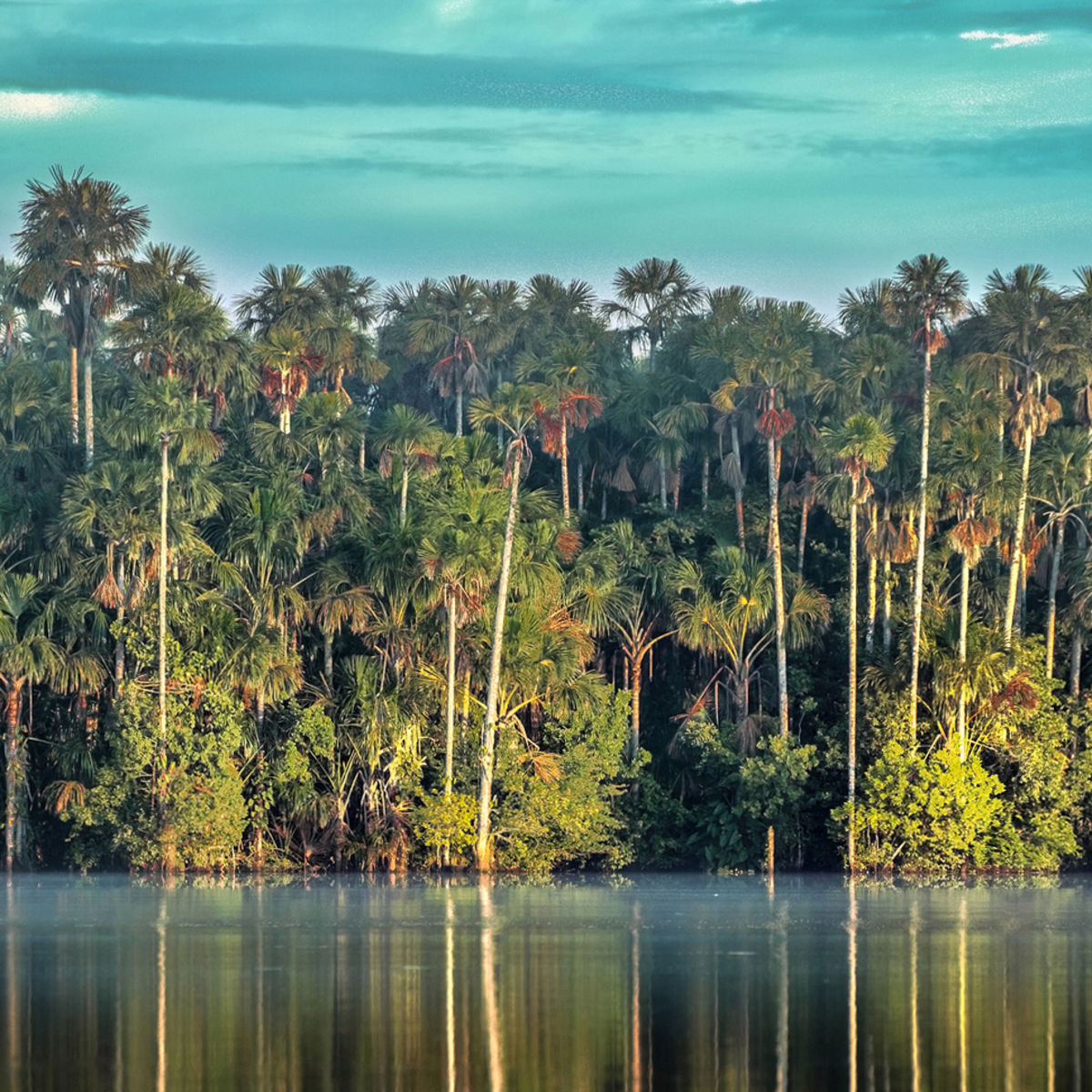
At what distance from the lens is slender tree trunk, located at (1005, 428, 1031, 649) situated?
5694cm

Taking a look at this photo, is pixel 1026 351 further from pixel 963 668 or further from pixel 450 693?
pixel 450 693

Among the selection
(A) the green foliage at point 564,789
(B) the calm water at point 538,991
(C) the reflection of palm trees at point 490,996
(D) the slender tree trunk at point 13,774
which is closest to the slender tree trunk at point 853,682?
(B) the calm water at point 538,991

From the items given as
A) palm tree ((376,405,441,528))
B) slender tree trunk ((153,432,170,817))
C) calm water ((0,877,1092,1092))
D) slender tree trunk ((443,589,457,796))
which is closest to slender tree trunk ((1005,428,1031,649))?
calm water ((0,877,1092,1092))

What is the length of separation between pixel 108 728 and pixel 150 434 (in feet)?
25.1

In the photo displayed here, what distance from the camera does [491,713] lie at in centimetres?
5509

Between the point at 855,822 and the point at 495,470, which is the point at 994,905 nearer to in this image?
the point at 855,822

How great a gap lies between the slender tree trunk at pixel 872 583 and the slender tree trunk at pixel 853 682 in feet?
3.98

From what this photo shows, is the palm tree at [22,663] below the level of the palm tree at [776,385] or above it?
below

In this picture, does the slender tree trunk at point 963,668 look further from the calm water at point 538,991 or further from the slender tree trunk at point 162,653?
the slender tree trunk at point 162,653

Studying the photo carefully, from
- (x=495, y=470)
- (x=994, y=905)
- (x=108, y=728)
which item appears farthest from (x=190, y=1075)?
(x=495, y=470)

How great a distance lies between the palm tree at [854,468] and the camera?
2179 inches

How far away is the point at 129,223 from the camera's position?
58344 mm

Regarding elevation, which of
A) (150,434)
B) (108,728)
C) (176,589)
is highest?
(150,434)

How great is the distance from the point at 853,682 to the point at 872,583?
3.82 metres
